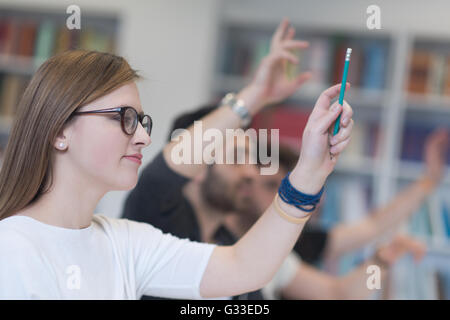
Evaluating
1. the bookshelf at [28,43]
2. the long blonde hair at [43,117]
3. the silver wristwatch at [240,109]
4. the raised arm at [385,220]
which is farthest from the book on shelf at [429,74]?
the long blonde hair at [43,117]

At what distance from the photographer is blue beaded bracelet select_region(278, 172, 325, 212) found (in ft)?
2.67

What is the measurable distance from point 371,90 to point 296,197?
93.2 inches

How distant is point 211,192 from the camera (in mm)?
1497

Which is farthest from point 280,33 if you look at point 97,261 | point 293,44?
point 97,261

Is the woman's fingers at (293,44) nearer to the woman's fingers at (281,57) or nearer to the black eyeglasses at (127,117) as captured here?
the woman's fingers at (281,57)

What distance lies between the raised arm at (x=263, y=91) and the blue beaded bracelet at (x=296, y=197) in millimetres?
411

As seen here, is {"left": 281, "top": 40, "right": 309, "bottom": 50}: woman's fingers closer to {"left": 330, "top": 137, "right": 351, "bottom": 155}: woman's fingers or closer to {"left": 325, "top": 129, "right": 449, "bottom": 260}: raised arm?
{"left": 330, "top": 137, "right": 351, "bottom": 155}: woman's fingers

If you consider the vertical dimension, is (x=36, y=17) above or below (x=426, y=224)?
above

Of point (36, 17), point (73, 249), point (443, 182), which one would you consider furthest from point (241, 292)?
point (36, 17)

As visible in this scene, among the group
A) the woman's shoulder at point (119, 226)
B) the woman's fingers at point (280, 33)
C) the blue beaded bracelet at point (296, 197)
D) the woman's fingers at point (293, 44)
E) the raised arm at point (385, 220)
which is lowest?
Result: the raised arm at point (385, 220)

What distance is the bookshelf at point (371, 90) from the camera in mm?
2957

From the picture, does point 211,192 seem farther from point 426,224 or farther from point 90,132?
point 426,224

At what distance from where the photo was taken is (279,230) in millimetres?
861

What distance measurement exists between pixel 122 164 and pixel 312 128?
32 centimetres
